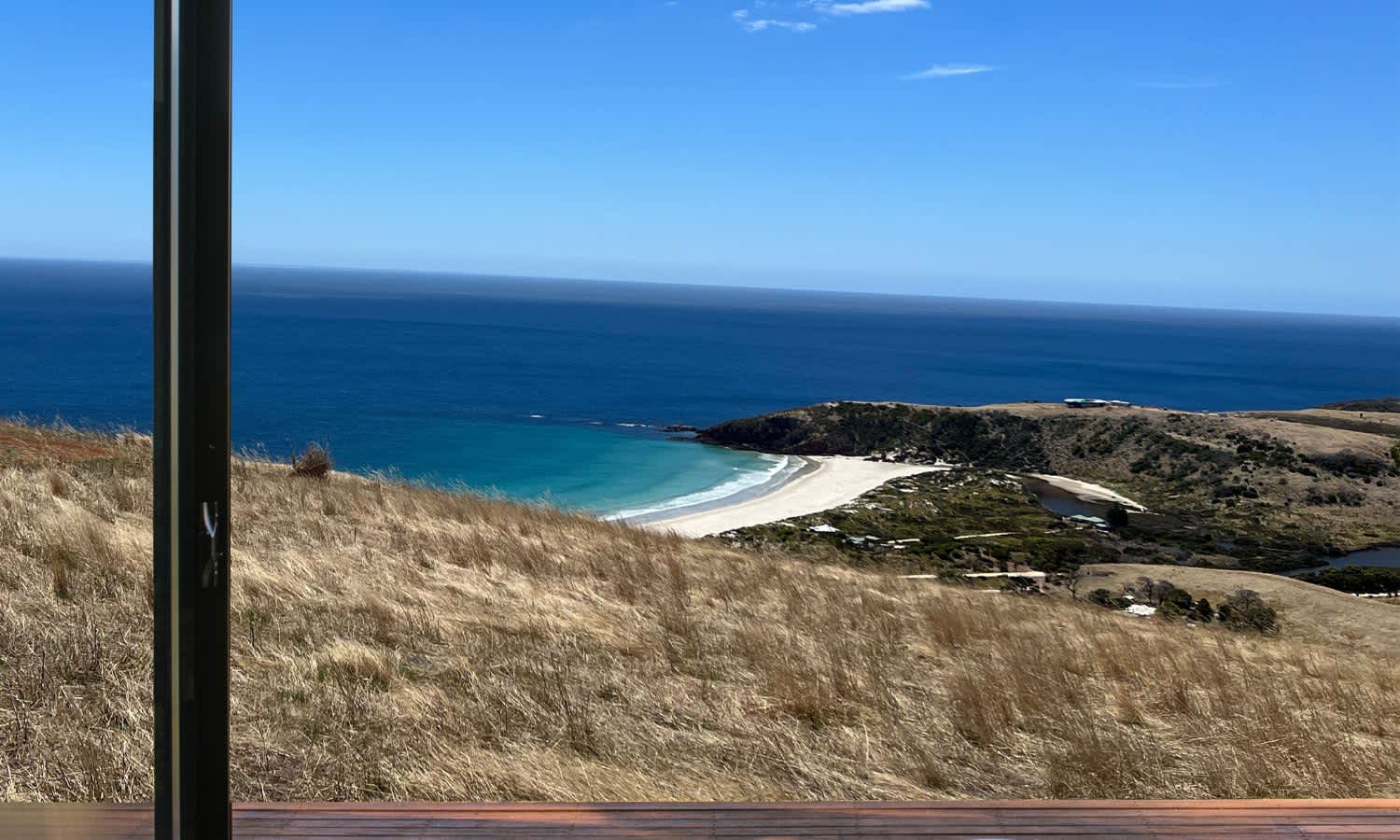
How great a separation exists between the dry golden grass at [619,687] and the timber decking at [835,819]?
1.83ft

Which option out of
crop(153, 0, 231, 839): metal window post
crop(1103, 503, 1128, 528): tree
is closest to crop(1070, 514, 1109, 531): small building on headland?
crop(1103, 503, 1128, 528): tree

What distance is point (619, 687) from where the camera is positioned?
12.3 ft

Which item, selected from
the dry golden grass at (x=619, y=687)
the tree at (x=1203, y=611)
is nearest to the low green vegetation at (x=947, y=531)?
the tree at (x=1203, y=611)

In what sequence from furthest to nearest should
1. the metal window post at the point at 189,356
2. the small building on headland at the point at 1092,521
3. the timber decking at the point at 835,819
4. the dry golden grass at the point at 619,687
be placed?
the small building on headland at the point at 1092,521 < the dry golden grass at the point at 619,687 < the timber decking at the point at 835,819 < the metal window post at the point at 189,356

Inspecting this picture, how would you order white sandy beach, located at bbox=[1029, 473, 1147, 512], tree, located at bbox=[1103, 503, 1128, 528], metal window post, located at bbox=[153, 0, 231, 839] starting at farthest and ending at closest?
1. white sandy beach, located at bbox=[1029, 473, 1147, 512]
2. tree, located at bbox=[1103, 503, 1128, 528]
3. metal window post, located at bbox=[153, 0, 231, 839]

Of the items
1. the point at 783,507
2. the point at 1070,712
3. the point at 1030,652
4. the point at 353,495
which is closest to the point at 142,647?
the point at 1070,712

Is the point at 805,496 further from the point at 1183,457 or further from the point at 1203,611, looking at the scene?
the point at 1203,611

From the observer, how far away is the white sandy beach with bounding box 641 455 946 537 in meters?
23.9

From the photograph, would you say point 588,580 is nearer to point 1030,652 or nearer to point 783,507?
point 1030,652

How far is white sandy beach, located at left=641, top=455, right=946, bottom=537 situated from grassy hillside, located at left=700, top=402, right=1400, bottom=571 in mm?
2482

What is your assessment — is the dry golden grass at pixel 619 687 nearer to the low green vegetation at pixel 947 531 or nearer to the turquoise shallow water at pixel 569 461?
the low green vegetation at pixel 947 531

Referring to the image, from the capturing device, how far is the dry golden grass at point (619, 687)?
285 centimetres

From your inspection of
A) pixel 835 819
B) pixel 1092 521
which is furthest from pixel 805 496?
pixel 835 819

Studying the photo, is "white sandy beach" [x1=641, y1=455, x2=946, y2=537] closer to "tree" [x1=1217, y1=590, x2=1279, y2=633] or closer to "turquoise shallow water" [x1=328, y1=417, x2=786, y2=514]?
"turquoise shallow water" [x1=328, y1=417, x2=786, y2=514]
